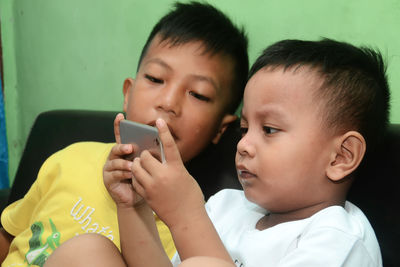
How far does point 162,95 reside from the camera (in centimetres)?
104

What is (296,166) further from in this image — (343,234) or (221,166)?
(221,166)

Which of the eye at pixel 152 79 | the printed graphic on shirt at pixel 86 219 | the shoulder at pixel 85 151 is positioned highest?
the eye at pixel 152 79

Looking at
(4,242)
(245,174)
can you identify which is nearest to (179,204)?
(245,174)

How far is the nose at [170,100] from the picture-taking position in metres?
1.02

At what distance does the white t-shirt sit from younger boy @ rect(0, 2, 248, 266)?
8.3 inches

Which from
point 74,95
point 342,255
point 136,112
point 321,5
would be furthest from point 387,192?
point 74,95

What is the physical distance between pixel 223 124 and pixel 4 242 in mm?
616

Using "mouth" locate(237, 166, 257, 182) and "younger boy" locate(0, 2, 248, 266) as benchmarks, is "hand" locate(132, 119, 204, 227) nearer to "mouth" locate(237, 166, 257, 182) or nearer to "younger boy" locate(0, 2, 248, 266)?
"mouth" locate(237, 166, 257, 182)

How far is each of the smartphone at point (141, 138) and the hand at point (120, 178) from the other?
0.02 meters

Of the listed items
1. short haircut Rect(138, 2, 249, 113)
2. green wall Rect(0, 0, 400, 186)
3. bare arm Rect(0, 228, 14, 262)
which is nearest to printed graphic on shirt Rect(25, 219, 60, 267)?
bare arm Rect(0, 228, 14, 262)

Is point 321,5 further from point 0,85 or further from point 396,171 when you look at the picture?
point 0,85

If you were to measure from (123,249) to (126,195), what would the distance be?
10 cm

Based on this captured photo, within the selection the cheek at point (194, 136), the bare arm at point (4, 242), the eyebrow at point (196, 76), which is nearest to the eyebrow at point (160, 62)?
the eyebrow at point (196, 76)

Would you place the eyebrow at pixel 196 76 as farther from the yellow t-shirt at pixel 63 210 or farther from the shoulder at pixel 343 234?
the shoulder at pixel 343 234
